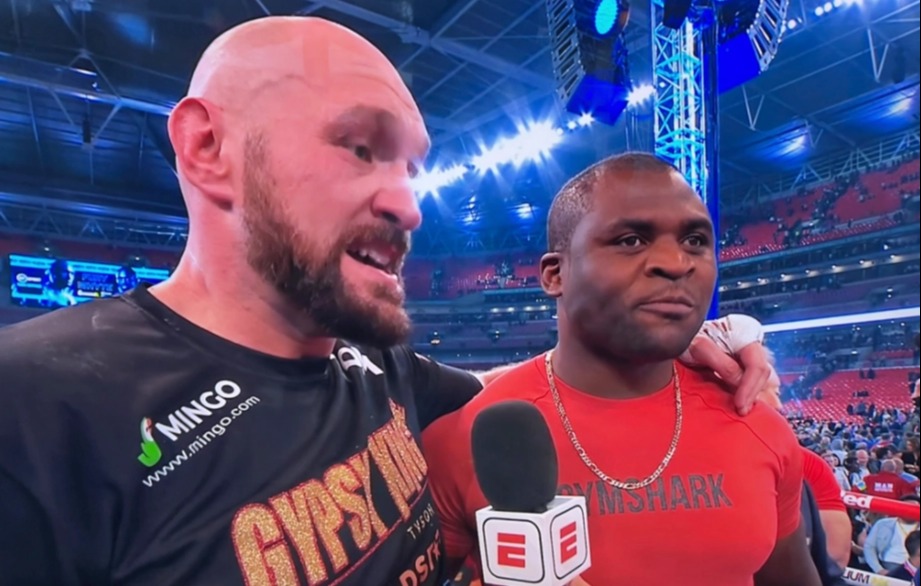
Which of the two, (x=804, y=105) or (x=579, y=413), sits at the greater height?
(x=804, y=105)

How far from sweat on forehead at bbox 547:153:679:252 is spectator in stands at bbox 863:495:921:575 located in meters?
2.24

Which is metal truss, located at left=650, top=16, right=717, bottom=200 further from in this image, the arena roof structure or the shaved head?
the shaved head

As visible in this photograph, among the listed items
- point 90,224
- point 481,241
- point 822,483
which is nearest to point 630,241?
point 822,483

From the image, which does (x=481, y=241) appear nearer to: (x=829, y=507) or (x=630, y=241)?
(x=829, y=507)

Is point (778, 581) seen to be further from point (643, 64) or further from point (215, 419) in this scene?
point (643, 64)

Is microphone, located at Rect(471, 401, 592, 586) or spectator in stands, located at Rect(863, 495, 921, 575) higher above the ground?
microphone, located at Rect(471, 401, 592, 586)

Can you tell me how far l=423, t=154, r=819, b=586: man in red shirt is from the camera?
2.84 feet

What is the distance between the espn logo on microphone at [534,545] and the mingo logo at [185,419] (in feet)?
1.04

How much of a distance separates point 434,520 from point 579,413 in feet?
0.98

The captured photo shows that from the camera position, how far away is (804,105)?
5629mm

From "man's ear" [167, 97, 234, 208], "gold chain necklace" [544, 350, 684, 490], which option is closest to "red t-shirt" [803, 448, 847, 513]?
"gold chain necklace" [544, 350, 684, 490]

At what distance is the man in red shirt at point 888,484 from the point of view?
9.40ft

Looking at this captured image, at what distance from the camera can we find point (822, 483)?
6.04 feet

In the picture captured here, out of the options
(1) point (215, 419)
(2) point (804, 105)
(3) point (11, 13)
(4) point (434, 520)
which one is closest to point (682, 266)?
(4) point (434, 520)
